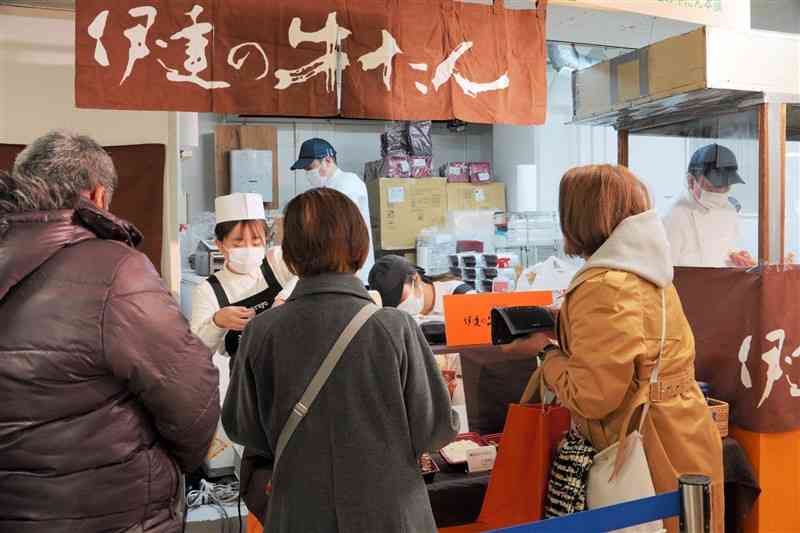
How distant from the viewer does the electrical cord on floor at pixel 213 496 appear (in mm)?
3664

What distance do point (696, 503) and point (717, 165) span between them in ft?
7.90

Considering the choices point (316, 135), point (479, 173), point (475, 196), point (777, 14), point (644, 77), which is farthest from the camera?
point (316, 135)

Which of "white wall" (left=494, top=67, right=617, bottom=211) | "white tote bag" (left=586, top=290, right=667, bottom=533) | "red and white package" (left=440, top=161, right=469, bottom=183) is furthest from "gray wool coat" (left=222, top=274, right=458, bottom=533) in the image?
"red and white package" (left=440, top=161, right=469, bottom=183)

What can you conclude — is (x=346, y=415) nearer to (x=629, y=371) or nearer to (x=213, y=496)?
(x=629, y=371)

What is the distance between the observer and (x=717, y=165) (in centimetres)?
333

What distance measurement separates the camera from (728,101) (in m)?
3.06

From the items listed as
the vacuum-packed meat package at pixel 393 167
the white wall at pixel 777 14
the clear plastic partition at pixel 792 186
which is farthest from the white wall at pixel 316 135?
the clear plastic partition at pixel 792 186

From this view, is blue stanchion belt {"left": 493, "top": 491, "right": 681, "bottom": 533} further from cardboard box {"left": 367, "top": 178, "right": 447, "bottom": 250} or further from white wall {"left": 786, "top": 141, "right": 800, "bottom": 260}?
cardboard box {"left": 367, "top": 178, "right": 447, "bottom": 250}

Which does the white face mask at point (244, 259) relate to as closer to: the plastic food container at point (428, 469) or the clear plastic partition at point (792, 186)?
the plastic food container at point (428, 469)

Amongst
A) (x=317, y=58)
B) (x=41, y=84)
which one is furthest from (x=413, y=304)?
(x=41, y=84)

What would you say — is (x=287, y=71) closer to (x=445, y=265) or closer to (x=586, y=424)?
(x=586, y=424)

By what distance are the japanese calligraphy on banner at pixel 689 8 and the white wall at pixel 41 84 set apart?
2459 millimetres

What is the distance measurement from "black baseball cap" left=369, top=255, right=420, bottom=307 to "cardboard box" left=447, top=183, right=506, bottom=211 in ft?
14.4

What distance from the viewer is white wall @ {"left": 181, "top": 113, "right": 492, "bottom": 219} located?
754cm
